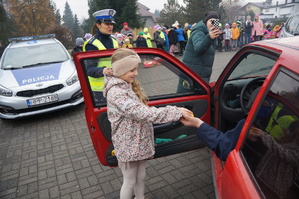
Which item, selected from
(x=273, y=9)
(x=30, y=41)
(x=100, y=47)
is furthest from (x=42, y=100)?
(x=273, y=9)

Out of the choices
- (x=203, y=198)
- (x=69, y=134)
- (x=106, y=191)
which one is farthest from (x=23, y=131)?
(x=203, y=198)

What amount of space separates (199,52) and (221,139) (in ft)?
6.25

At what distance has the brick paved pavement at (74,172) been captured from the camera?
9.26 feet

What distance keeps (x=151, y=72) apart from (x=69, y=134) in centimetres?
261

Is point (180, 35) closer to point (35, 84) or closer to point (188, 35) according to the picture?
point (188, 35)

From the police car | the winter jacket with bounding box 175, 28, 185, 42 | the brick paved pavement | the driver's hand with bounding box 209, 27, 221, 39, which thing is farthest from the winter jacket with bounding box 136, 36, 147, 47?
the driver's hand with bounding box 209, 27, 221, 39

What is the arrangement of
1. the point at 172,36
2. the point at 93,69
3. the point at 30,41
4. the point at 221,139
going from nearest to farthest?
the point at 221,139
the point at 93,69
the point at 30,41
the point at 172,36

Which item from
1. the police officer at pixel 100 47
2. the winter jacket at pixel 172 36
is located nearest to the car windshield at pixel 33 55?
the police officer at pixel 100 47

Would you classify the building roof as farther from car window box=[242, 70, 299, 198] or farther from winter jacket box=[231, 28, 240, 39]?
car window box=[242, 70, 299, 198]

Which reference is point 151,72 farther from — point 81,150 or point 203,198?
point 81,150

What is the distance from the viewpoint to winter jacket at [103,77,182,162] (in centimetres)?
175

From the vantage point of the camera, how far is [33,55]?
596cm

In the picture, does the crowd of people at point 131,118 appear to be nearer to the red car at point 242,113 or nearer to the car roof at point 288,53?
the red car at point 242,113

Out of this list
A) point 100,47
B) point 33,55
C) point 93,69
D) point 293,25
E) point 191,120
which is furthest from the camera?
point 293,25
